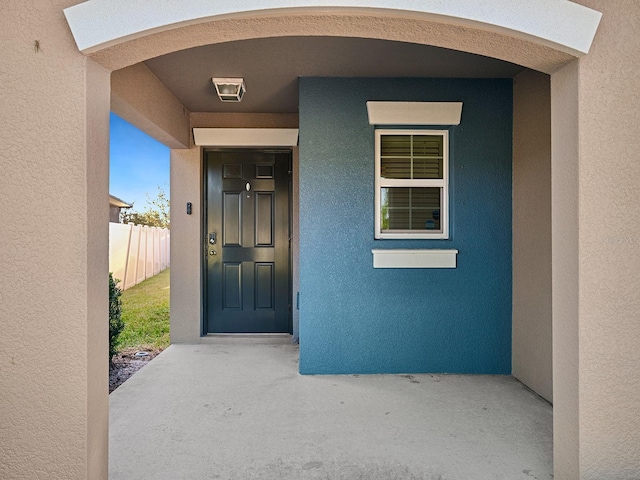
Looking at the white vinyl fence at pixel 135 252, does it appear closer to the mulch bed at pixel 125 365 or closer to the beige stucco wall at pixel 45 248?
the mulch bed at pixel 125 365

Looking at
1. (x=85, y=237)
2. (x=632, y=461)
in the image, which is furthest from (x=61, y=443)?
(x=632, y=461)

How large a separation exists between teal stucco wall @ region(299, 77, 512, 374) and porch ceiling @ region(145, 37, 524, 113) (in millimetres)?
221

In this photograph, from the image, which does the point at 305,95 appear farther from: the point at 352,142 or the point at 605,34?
the point at 605,34

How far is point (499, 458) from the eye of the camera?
235 cm

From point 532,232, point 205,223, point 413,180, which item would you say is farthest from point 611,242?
point 205,223

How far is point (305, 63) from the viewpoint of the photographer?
3.50m

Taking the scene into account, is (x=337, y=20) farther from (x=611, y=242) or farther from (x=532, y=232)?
(x=532, y=232)

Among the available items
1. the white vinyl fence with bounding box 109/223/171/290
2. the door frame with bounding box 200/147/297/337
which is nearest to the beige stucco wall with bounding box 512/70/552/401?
the door frame with bounding box 200/147/297/337

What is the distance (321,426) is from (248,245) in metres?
2.88

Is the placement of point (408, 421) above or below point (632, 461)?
below

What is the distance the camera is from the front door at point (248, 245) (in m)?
5.21

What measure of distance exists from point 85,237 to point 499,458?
8.08 ft

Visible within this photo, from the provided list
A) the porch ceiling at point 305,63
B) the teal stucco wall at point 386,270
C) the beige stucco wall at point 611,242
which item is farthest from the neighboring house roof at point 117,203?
the beige stucco wall at point 611,242

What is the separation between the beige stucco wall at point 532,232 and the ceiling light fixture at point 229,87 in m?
2.55
